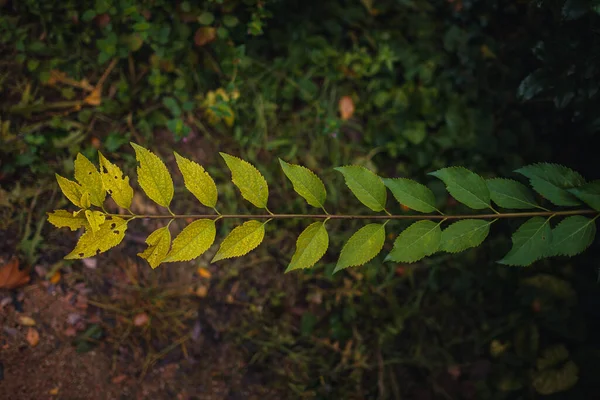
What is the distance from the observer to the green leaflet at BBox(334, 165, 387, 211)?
98 cm

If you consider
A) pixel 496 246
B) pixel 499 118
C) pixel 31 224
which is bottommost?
pixel 31 224

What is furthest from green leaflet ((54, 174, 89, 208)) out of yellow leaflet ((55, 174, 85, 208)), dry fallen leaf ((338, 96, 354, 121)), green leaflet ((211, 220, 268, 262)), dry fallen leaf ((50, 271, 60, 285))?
dry fallen leaf ((338, 96, 354, 121))

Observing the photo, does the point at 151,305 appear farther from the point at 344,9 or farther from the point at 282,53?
the point at 344,9

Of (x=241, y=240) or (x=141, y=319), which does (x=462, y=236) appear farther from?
(x=141, y=319)

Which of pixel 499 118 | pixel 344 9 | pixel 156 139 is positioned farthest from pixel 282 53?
Result: pixel 499 118

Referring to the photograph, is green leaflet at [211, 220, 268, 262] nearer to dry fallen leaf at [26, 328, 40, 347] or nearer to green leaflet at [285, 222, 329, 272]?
green leaflet at [285, 222, 329, 272]

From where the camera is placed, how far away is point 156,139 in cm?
225

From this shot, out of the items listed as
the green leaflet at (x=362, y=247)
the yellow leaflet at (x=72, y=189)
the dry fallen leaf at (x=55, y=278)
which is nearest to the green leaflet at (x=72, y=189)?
the yellow leaflet at (x=72, y=189)

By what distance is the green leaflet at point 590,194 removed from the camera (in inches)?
37.7

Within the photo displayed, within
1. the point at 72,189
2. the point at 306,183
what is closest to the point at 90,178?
the point at 72,189

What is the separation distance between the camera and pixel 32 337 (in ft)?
6.98

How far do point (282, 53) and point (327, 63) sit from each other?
22 centimetres

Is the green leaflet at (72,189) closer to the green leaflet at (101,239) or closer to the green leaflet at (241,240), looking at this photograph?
the green leaflet at (101,239)

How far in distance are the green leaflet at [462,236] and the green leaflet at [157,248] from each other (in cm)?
55
